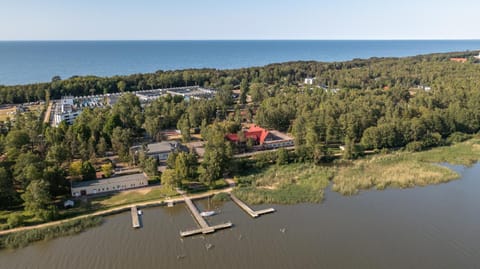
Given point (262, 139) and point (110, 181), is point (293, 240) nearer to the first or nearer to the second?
point (110, 181)

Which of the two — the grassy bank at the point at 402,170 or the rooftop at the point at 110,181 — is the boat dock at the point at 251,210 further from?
the rooftop at the point at 110,181

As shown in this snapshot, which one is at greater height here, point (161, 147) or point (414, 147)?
point (161, 147)

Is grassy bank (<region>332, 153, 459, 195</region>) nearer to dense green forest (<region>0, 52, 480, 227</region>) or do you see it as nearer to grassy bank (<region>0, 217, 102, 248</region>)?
dense green forest (<region>0, 52, 480, 227</region>)

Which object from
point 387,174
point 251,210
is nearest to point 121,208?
point 251,210

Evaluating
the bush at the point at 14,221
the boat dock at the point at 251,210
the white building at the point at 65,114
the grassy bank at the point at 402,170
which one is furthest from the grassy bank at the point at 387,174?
the white building at the point at 65,114

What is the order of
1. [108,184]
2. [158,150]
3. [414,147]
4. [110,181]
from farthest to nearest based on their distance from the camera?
[414,147], [158,150], [110,181], [108,184]

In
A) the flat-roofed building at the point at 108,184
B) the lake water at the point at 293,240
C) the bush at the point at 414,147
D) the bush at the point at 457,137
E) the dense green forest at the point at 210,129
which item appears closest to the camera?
the lake water at the point at 293,240
